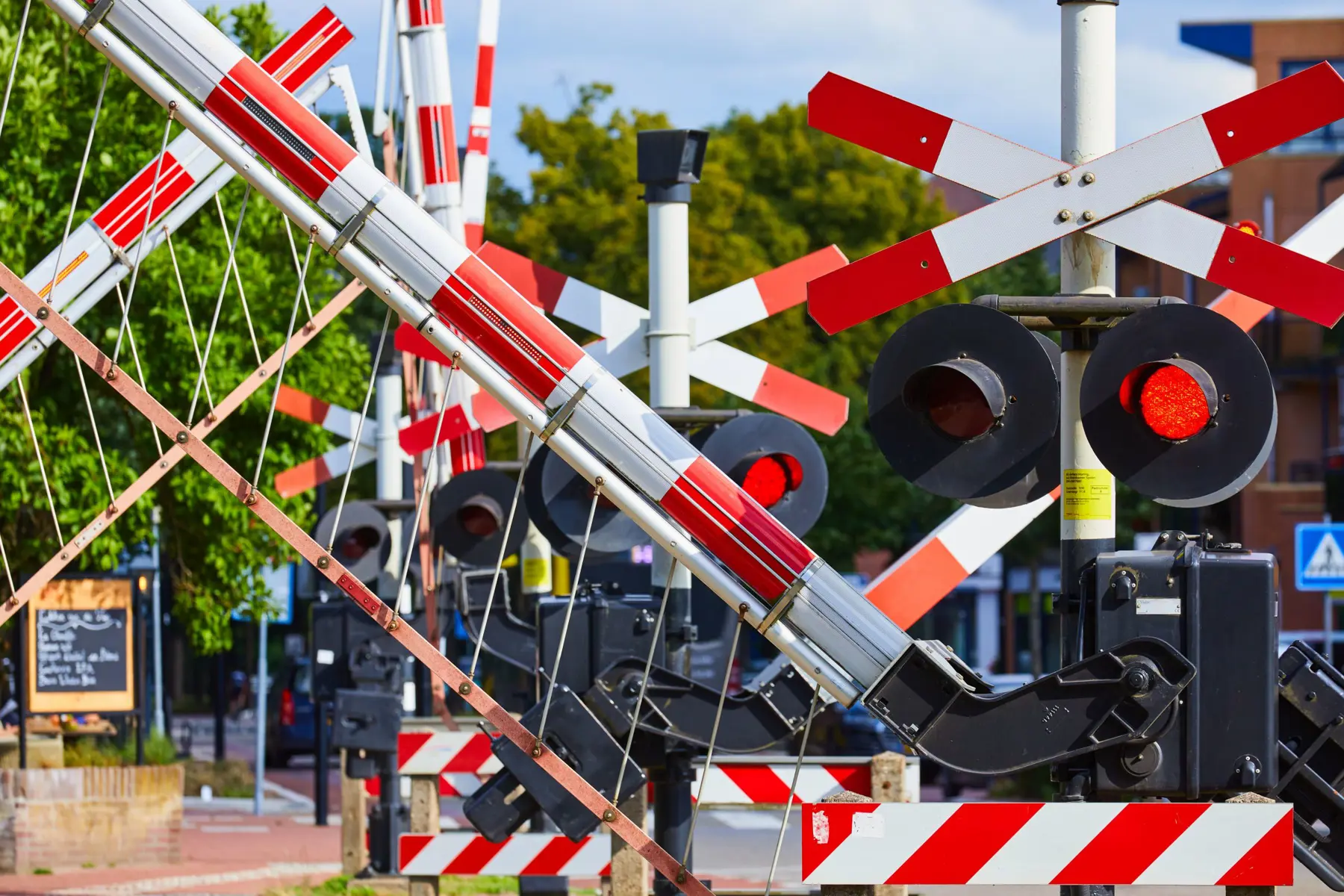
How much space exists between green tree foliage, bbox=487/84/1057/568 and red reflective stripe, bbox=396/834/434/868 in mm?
21429

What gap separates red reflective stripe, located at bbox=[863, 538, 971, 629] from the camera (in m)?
6.29

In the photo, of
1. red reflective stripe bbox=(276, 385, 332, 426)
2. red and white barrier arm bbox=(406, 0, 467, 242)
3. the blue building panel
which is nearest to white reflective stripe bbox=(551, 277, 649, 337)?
→ red and white barrier arm bbox=(406, 0, 467, 242)

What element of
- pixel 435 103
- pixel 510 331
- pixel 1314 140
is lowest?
pixel 510 331

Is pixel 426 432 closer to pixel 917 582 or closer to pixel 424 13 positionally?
pixel 424 13

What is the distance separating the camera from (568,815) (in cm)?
571

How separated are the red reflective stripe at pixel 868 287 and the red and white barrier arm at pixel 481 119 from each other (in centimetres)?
691

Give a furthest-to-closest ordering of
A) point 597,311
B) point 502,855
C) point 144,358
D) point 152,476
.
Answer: point 144,358 → point 502,855 → point 597,311 → point 152,476

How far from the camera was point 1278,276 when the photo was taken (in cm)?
460

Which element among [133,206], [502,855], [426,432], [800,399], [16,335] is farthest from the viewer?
[426,432]

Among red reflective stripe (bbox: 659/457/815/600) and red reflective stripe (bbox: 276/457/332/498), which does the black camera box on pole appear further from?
red reflective stripe (bbox: 276/457/332/498)

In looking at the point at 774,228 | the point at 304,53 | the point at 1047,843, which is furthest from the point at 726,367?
the point at 774,228

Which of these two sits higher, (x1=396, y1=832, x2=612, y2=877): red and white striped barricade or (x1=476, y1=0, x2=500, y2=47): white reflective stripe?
(x1=476, y1=0, x2=500, y2=47): white reflective stripe

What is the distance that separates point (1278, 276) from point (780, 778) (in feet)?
11.7

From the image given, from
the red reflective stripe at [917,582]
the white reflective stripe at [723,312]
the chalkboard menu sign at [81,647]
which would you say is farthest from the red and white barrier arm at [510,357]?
the chalkboard menu sign at [81,647]
